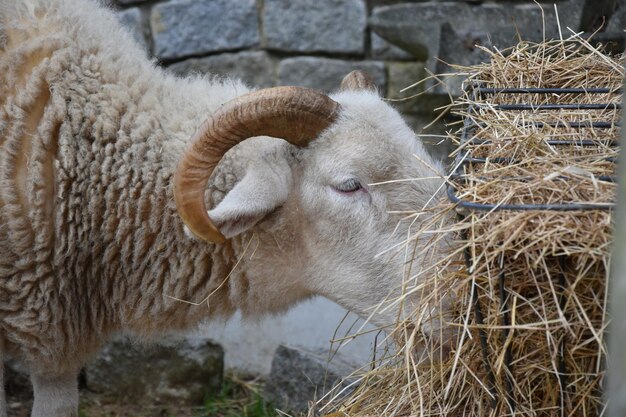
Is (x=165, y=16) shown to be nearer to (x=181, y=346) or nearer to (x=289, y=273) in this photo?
(x=181, y=346)

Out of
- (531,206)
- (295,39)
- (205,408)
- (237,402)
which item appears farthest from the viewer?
(295,39)

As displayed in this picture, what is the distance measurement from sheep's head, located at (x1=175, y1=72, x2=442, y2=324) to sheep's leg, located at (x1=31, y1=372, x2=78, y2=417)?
131 centimetres

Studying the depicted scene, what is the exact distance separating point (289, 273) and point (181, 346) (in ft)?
6.14

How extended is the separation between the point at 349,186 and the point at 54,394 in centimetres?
199

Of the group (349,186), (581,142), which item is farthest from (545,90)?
(349,186)

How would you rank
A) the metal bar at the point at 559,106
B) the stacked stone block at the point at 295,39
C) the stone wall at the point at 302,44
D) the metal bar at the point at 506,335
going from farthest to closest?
the stacked stone block at the point at 295,39
the stone wall at the point at 302,44
the metal bar at the point at 559,106
the metal bar at the point at 506,335

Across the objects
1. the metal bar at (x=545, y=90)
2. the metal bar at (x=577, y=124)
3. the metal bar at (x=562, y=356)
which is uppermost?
the metal bar at (x=545, y=90)

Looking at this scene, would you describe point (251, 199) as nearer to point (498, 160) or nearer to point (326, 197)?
point (326, 197)

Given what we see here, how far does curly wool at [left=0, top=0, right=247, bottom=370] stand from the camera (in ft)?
11.7

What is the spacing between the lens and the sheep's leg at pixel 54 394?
4.28 meters

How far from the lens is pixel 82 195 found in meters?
3.62

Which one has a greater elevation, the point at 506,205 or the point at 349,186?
the point at 506,205

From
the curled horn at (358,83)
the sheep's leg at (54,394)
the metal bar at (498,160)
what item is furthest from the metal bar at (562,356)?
the sheep's leg at (54,394)

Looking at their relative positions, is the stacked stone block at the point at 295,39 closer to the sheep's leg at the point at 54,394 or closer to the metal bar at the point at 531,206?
the sheep's leg at the point at 54,394
